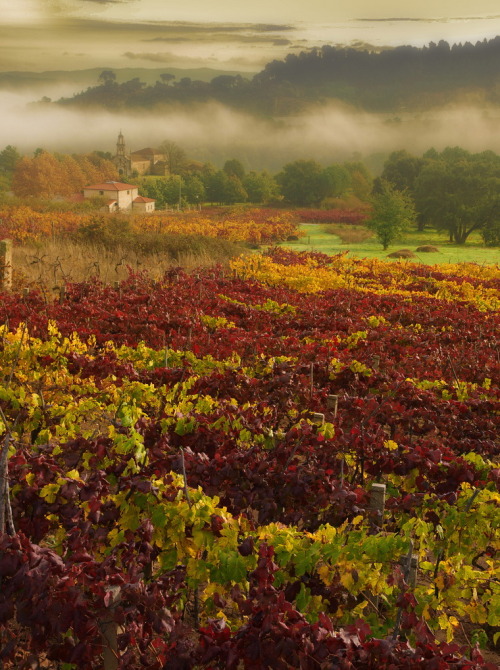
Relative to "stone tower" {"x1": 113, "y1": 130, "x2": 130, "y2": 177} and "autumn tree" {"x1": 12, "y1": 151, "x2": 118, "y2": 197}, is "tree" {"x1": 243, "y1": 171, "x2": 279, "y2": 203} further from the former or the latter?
"stone tower" {"x1": 113, "y1": 130, "x2": 130, "y2": 177}

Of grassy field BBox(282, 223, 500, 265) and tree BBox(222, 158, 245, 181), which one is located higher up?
tree BBox(222, 158, 245, 181)

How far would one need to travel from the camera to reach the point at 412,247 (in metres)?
43.2

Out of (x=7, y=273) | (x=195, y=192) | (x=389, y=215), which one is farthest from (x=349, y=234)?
(x=195, y=192)

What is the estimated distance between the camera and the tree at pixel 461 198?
47.9 metres

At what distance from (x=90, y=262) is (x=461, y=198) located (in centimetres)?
3929

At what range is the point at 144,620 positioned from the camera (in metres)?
2.88

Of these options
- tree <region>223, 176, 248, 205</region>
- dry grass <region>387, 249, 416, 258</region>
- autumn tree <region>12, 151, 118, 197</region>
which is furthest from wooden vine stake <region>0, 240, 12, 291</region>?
tree <region>223, 176, 248, 205</region>

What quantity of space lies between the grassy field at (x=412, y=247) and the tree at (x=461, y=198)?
1.40m

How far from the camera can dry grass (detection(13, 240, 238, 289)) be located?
1869 cm

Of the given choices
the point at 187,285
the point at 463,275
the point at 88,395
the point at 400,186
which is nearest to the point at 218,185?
the point at 400,186

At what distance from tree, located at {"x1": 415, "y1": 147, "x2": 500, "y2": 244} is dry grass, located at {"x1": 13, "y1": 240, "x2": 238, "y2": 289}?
2912 cm

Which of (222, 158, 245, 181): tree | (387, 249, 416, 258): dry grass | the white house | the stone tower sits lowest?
(387, 249, 416, 258): dry grass

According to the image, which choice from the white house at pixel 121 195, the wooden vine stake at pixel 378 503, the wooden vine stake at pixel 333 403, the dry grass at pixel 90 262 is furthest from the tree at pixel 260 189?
the wooden vine stake at pixel 378 503

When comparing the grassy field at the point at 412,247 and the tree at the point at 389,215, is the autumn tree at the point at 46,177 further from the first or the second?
the tree at the point at 389,215
